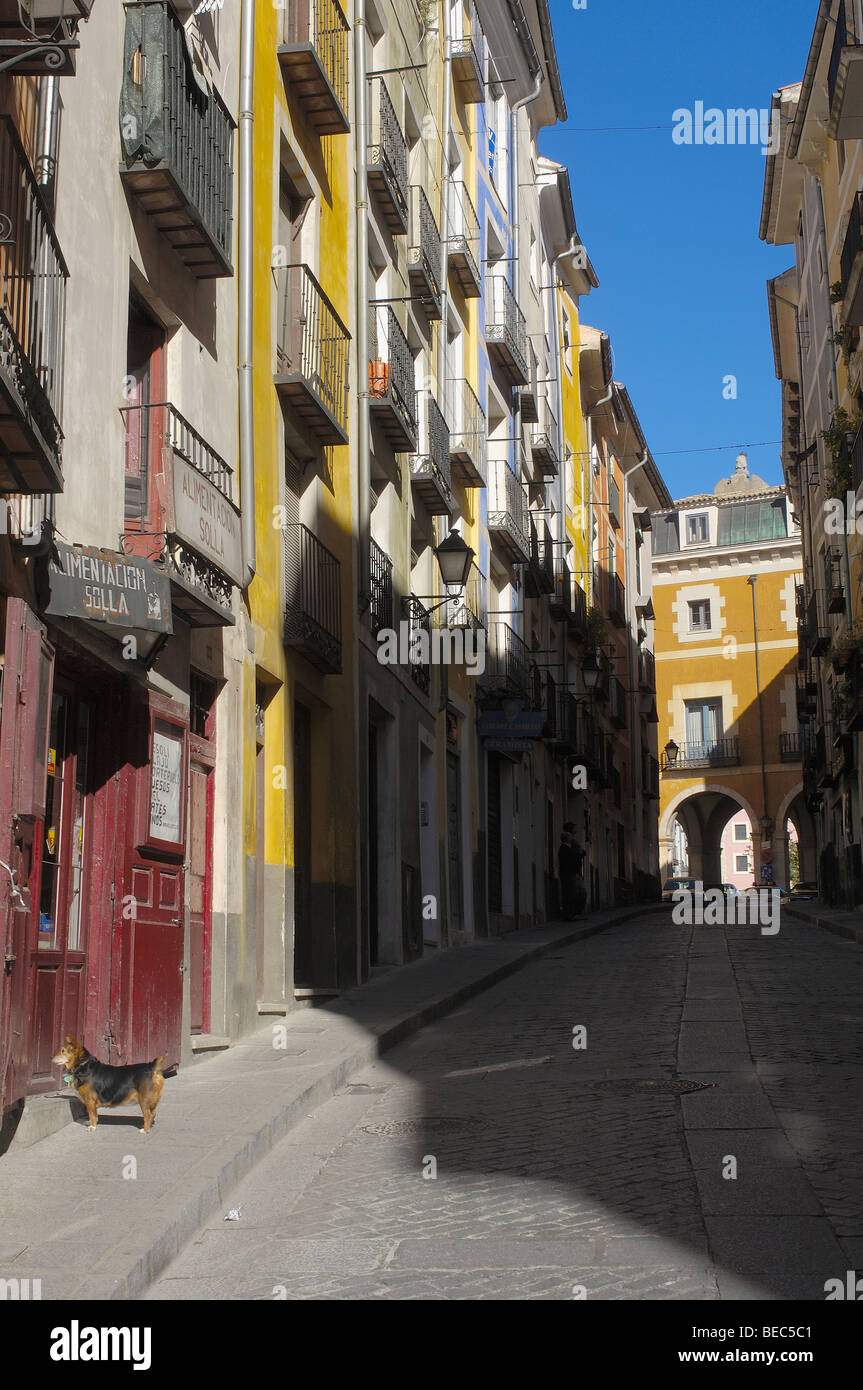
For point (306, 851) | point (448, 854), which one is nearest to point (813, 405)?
point (448, 854)

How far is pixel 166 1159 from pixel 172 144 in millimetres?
6570

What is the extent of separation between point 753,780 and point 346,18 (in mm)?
42182

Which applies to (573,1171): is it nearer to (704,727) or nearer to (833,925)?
(833,925)

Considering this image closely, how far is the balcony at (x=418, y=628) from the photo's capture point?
19703 millimetres

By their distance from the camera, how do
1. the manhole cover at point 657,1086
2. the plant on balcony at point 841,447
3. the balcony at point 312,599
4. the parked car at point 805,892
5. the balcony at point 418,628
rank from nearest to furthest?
the manhole cover at point 657,1086, the balcony at point 312,599, the balcony at point 418,628, the plant on balcony at point 841,447, the parked car at point 805,892

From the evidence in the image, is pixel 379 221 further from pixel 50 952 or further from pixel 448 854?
pixel 50 952

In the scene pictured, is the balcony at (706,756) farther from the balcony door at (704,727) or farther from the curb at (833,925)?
the curb at (833,925)

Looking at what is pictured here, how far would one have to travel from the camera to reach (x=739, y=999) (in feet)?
45.1

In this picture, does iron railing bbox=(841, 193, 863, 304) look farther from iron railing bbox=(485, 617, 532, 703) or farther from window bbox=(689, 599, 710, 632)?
window bbox=(689, 599, 710, 632)

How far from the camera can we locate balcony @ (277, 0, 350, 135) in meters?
14.5

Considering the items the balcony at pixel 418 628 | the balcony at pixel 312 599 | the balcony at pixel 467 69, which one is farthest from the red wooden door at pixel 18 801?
the balcony at pixel 467 69

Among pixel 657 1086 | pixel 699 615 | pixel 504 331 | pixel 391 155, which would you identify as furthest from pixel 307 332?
pixel 699 615

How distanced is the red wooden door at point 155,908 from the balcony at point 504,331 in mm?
17719

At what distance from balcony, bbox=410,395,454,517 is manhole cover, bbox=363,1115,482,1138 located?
12.7 metres
